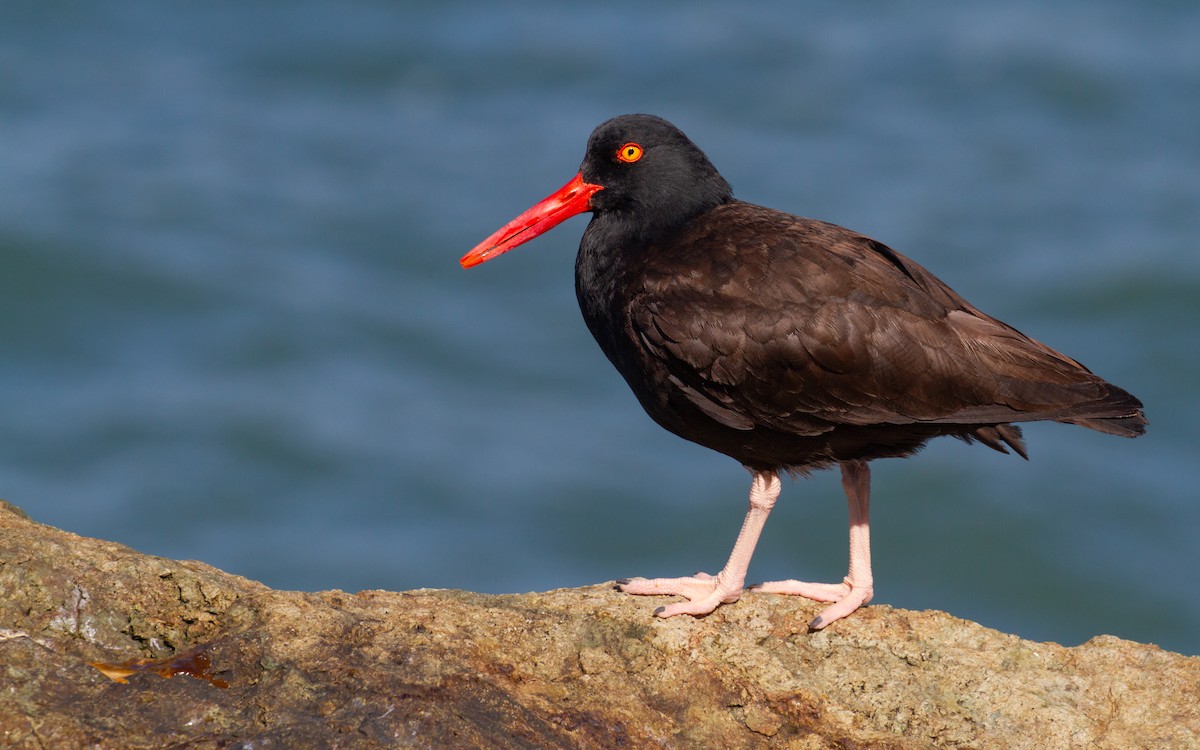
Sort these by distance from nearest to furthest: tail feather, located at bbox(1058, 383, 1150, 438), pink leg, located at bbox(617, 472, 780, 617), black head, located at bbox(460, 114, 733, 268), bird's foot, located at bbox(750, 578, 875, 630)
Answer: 1. bird's foot, located at bbox(750, 578, 875, 630)
2. pink leg, located at bbox(617, 472, 780, 617)
3. tail feather, located at bbox(1058, 383, 1150, 438)
4. black head, located at bbox(460, 114, 733, 268)

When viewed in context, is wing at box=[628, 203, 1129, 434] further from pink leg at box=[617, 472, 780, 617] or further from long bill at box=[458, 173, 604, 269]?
long bill at box=[458, 173, 604, 269]

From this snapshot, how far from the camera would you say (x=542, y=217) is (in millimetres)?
7379

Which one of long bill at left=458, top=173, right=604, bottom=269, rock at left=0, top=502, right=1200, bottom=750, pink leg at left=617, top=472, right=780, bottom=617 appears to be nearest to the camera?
rock at left=0, top=502, right=1200, bottom=750

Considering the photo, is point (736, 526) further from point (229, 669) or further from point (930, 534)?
point (229, 669)

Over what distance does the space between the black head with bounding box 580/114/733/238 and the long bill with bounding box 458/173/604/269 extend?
0.06 meters

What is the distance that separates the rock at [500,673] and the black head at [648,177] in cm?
206

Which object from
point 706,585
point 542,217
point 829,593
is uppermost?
point 542,217

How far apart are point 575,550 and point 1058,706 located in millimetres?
9527

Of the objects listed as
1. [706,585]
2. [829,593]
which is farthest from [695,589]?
[829,593]

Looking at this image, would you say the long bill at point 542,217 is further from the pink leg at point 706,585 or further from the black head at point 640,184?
the pink leg at point 706,585

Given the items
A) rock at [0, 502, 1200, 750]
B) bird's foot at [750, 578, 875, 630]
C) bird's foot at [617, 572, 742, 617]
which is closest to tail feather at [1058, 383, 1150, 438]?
rock at [0, 502, 1200, 750]

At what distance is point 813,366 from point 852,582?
940 millimetres

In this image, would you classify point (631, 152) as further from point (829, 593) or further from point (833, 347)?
point (829, 593)

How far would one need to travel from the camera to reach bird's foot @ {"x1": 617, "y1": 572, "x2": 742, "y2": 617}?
5855mm
